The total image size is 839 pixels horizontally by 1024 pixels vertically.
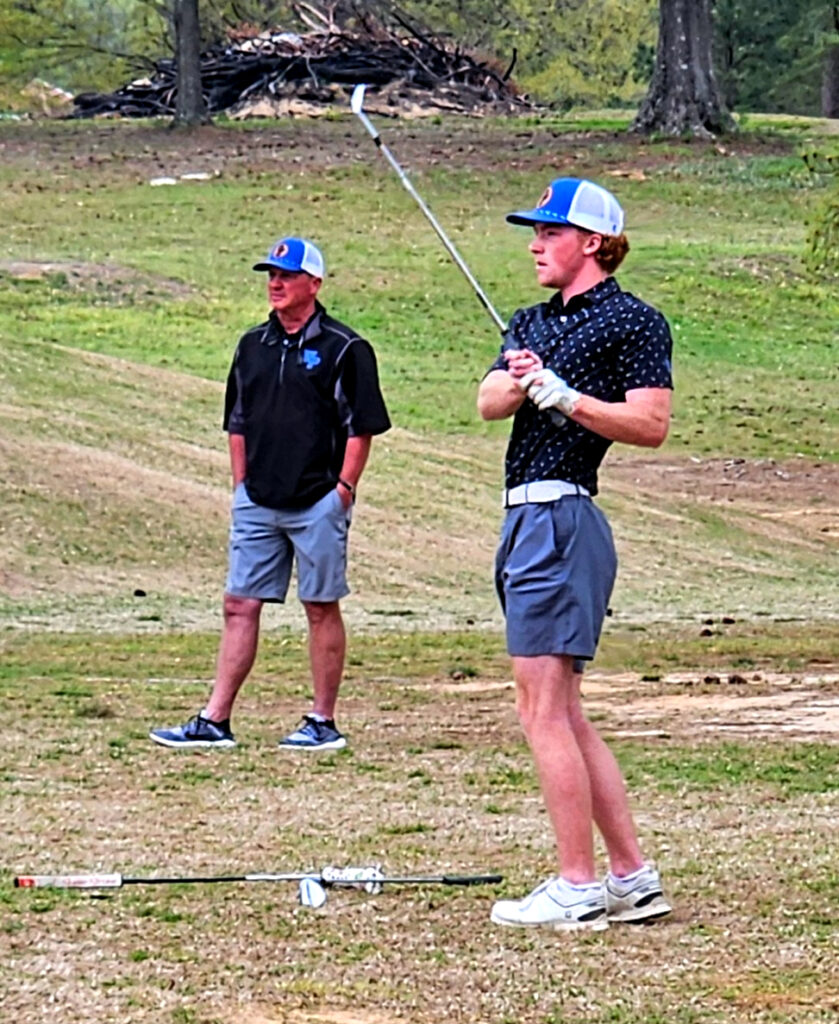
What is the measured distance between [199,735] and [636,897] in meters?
3.36

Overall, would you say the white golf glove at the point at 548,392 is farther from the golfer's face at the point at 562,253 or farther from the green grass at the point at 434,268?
the green grass at the point at 434,268

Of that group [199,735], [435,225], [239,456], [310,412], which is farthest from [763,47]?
[435,225]

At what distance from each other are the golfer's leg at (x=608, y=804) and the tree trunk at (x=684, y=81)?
3518cm

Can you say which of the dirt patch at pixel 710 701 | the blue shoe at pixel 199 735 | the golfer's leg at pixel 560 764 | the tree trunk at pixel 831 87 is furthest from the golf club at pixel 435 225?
the tree trunk at pixel 831 87

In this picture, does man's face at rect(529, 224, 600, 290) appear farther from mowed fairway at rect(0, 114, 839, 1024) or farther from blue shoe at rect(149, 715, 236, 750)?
blue shoe at rect(149, 715, 236, 750)

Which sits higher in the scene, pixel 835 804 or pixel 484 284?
pixel 835 804

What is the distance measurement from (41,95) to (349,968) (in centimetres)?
5856

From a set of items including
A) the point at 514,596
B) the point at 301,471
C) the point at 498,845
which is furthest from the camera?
the point at 301,471

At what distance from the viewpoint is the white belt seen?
239 inches

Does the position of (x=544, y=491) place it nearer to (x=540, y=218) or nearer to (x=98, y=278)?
(x=540, y=218)

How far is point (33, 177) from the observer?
38094 millimetres

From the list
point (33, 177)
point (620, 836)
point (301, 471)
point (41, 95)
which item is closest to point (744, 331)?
point (33, 177)

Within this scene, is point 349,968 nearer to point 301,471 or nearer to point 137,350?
point 301,471

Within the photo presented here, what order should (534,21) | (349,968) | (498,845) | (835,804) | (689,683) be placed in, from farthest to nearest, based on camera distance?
(534,21) → (689,683) → (835,804) → (498,845) → (349,968)
